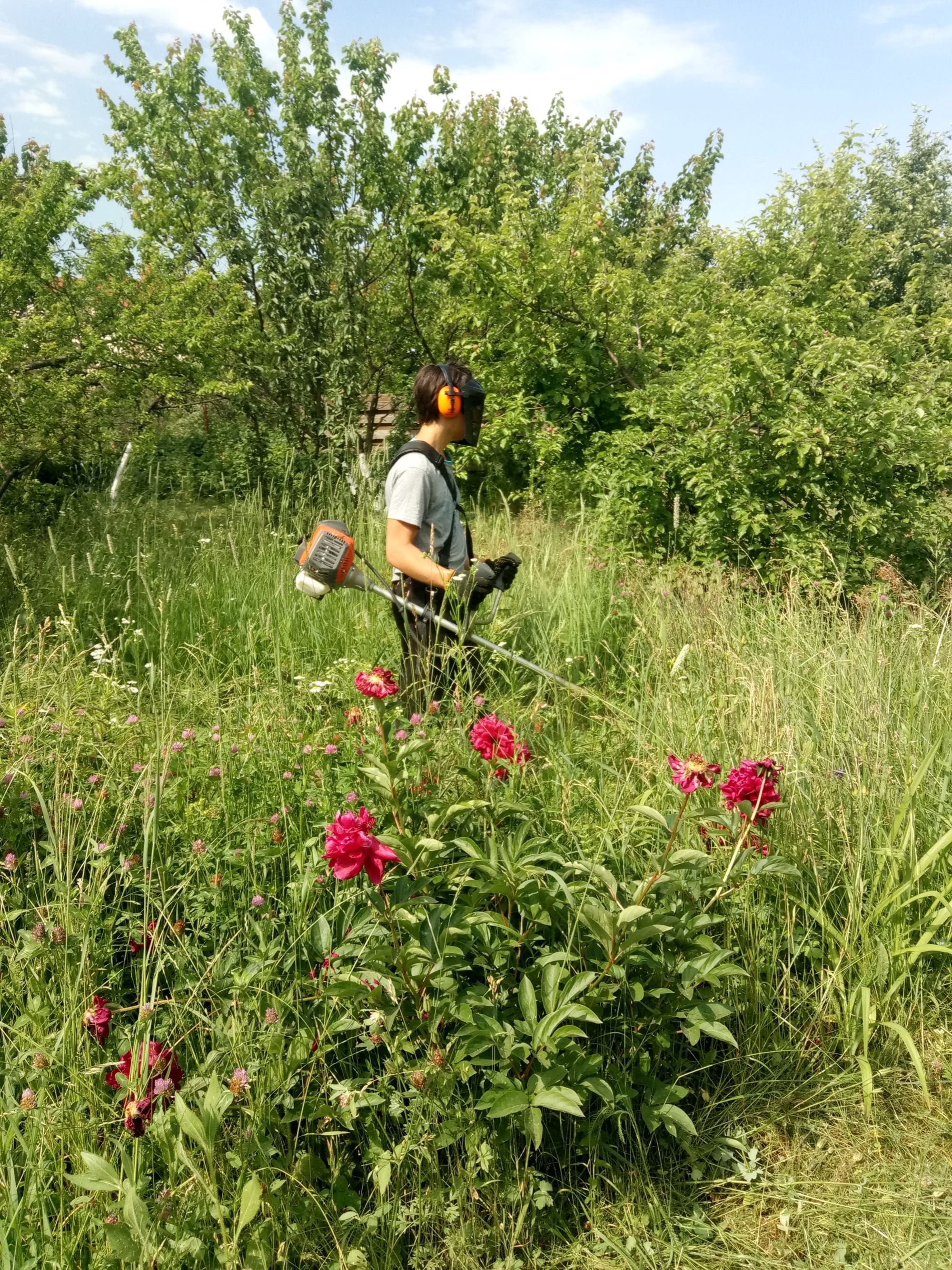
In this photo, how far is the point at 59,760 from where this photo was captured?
2217 mm

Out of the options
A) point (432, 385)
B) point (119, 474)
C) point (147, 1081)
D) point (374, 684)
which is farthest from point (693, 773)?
point (119, 474)

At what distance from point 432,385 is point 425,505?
0.44 metres

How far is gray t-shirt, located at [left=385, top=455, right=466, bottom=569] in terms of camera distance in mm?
2846

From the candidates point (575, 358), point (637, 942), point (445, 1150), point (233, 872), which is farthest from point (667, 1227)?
point (575, 358)

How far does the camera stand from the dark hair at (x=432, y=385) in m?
2.96

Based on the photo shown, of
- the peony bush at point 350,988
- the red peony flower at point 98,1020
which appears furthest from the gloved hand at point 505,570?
the red peony flower at point 98,1020

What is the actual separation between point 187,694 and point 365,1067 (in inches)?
63.5

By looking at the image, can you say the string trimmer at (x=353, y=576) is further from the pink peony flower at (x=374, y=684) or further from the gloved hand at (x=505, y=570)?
the pink peony flower at (x=374, y=684)

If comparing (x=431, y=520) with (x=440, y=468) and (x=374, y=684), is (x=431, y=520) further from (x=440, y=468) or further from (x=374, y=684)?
(x=374, y=684)

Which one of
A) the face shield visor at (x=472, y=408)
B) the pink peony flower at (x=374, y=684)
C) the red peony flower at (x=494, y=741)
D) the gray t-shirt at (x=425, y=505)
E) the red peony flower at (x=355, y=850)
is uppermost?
the face shield visor at (x=472, y=408)

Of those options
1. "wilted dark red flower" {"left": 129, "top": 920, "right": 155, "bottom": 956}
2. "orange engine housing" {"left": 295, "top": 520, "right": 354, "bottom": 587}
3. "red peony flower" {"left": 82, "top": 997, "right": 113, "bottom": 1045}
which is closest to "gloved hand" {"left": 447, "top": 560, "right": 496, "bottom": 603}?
"orange engine housing" {"left": 295, "top": 520, "right": 354, "bottom": 587}

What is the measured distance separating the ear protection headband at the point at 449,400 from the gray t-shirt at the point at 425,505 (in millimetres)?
181

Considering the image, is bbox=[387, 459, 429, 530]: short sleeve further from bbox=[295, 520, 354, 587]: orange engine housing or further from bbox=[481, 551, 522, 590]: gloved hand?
bbox=[481, 551, 522, 590]: gloved hand

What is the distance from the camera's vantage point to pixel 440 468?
118 inches
